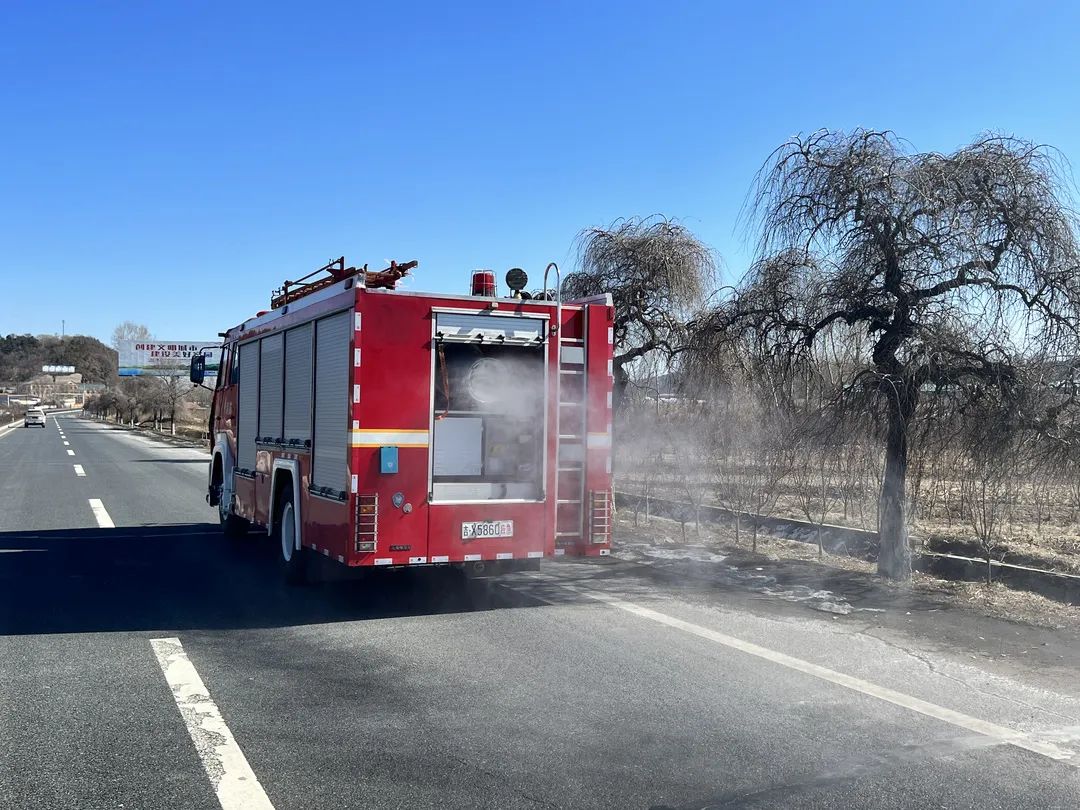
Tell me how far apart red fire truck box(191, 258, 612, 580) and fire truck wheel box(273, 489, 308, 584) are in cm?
2

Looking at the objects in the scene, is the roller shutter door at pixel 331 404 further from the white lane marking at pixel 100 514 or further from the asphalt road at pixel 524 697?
the white lane marking at pixel 100 514

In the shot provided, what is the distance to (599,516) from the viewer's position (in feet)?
29.1

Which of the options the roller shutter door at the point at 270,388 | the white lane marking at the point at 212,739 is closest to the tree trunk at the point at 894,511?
the roller shutter door at the point at 270,388

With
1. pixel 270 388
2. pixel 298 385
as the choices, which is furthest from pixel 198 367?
pixel 298 385

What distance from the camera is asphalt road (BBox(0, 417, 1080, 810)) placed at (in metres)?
4.41

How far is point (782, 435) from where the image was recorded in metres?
10.6

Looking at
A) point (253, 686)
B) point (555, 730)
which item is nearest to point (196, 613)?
point (253, 686)

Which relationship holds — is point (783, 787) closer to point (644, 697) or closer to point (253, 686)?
point (644, 697)

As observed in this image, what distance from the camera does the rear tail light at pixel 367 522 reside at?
25.8ft

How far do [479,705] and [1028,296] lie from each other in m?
6.51

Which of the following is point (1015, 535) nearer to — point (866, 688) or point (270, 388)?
point (866, 688)

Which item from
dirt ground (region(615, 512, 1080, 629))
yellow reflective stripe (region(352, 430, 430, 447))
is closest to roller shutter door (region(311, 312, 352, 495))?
yellow reflective stripe (region(352, 430, 430, 447))

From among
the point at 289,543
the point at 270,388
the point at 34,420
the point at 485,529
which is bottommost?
the point at 289,543

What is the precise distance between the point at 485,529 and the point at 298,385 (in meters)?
2.56
